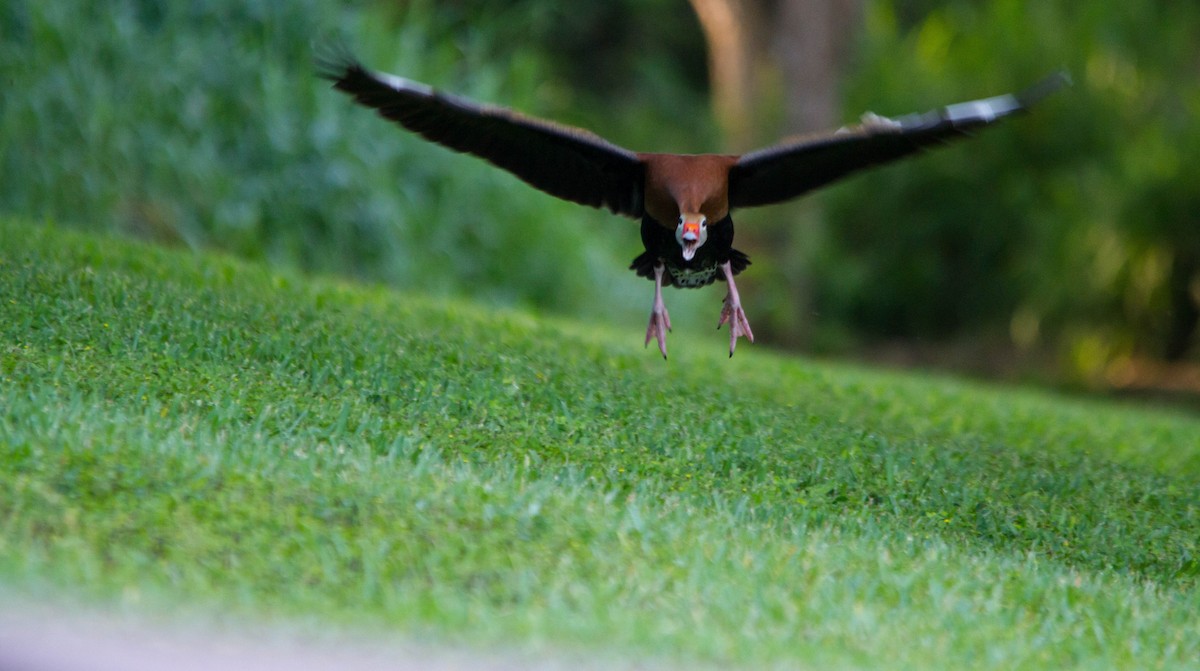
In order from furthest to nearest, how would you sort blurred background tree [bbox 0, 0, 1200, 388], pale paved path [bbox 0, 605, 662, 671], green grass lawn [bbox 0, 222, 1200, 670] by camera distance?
blurred background tree [bbox 0, 0, 1200, 388] → green grass lawn [bbox 0, 222, 1200, 670] → pale paved path [bbox 0, 605, 662, 671]

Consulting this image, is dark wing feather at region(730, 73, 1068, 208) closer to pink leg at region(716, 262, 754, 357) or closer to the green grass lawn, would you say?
pink leg at region(716, 262, 754, 357)

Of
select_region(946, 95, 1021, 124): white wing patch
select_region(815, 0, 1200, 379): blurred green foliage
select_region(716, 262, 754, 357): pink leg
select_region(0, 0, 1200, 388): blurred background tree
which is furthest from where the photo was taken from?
select_region(815, 0, 1200, 379): blurred green foliage

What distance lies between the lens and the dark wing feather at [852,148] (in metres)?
5.39

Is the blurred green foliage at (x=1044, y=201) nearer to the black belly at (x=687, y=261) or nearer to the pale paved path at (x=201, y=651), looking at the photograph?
the black belly at (x=687, y=261)

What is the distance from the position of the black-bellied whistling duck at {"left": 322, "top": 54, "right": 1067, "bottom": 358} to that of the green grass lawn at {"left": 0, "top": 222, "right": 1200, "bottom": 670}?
65cm

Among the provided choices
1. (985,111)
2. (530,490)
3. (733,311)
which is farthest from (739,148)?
(530,490)

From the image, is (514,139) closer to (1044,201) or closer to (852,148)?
(852,148)

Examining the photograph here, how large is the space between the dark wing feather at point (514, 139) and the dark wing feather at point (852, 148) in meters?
0.53

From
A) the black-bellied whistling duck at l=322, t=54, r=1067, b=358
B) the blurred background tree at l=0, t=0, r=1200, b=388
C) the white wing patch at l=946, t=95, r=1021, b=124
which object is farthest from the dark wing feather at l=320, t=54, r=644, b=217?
the blurred background tree at l=0, t=0, r=1200, b=388

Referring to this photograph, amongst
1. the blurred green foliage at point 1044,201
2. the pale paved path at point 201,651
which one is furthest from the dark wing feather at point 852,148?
the blurred green foliage at point 1044,201

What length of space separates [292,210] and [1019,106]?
5.76 metres

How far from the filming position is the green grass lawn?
11.6 feet

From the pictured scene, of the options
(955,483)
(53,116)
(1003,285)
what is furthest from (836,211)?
(955,483)

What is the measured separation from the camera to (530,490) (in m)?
Result: 4.45
